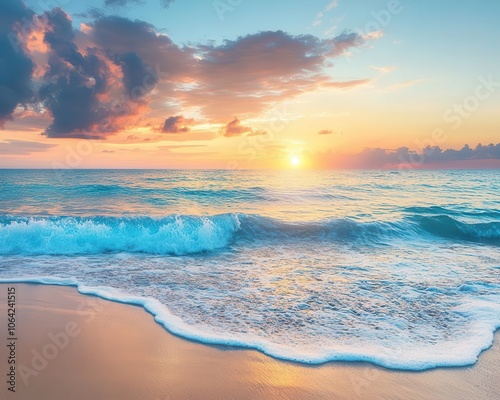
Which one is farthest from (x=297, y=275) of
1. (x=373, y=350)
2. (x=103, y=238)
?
(x=103, y=238)

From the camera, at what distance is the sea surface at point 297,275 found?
541 cm

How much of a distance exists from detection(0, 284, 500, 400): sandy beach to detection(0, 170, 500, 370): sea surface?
26 cm

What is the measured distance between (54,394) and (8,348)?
154 cm

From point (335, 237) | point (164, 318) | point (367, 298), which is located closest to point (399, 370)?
point (367, 298)

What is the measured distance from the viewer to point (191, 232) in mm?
13055

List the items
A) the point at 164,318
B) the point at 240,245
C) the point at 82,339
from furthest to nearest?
the point at 240,245 < the point at 164,318 < the point at 82,339

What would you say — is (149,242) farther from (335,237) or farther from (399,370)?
(399,370)

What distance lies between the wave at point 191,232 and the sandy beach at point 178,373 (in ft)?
21.7

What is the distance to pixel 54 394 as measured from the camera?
151 inches

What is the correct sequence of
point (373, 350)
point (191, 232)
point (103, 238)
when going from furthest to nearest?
point (191, 232) → point (103, 238) → point (373, 350)

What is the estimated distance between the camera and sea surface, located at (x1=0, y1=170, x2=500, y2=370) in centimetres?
541

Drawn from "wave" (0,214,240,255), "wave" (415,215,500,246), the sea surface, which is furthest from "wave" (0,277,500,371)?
"wave" (415,215,500,246)

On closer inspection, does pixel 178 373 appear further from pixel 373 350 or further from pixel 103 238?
pixel 103 238

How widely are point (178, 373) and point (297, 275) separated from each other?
5053 millimetres
